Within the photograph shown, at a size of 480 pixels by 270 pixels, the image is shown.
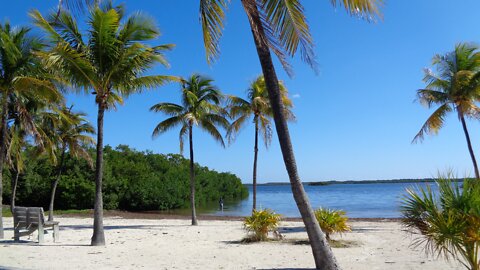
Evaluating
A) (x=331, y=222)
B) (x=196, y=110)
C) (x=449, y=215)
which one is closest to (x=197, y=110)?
(x=196, y=110)

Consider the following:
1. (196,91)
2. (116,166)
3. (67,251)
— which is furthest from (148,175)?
(67,251)

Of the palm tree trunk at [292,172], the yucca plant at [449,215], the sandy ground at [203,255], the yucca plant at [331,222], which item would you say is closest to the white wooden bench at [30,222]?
the sandy ground at [203,255]

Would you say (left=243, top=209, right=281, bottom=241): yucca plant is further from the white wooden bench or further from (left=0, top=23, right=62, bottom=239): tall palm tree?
(left=0, top=23, right=62, bottom=239): tall palm tree

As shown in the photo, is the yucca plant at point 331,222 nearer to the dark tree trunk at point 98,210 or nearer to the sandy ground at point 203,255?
the sandy ground at point 203,255

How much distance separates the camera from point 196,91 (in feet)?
69.3

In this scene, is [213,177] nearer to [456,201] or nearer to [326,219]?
[326,219]

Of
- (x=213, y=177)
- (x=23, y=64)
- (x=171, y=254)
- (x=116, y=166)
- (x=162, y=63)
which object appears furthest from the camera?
(x=213, y=177)

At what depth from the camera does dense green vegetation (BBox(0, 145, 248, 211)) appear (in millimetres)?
40594

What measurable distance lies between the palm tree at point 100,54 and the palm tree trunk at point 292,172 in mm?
5772

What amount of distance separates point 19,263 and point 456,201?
8.02 metres

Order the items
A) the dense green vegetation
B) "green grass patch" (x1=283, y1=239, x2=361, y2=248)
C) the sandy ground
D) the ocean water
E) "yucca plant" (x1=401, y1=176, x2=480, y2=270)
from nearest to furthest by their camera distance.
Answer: "yucca plant" (x1=401, y1=176, x2=480, y2=270), the sandy ground, "green grass patch" (x1=283, y1=239, x2=361, y2=248), the ocean water, the dense green vegetation

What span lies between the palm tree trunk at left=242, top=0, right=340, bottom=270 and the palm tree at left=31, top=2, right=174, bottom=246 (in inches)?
227

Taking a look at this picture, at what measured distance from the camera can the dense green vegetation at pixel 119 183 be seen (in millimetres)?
40594

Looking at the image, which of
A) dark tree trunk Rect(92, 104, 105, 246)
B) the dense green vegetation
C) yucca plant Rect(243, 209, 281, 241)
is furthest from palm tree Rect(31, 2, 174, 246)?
the dense green vegetation
